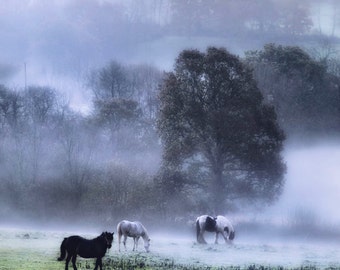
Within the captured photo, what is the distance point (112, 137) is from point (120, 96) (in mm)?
13783

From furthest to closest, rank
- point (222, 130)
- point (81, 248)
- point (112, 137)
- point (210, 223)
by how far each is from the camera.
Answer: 1. point (112, 137)
2. point (222, 130)
3. point (210, 223)
4. point (81, 248)

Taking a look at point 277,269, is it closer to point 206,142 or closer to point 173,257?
point 173,257

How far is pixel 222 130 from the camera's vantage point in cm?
7038

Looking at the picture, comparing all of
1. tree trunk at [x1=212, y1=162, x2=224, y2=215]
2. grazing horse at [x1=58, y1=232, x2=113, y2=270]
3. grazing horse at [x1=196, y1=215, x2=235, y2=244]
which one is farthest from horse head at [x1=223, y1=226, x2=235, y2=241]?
grazing horse at [x1=58, y1=232, x2=113, y2=270]

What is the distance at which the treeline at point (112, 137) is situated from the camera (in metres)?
71.6

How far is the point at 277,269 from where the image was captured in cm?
3884

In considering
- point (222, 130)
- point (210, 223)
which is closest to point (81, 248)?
point (210, 223)

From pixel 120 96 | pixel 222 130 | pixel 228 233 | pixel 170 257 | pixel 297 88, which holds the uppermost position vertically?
pixel 120 96

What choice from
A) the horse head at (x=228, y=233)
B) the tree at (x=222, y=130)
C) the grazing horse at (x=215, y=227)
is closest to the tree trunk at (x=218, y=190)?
the tree at (x=222, y=130)

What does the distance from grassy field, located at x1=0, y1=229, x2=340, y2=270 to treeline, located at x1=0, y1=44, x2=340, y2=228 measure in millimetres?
14888

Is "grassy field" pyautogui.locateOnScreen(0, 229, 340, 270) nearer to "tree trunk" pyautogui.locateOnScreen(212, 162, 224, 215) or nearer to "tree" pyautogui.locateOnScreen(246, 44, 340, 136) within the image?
"tree trunk" pyautogui.locateOnScreen(212, 162, 224, 215)

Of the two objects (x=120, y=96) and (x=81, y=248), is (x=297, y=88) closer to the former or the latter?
(x=120, y=96)

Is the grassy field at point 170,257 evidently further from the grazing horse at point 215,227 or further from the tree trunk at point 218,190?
the tree trunk at point 218,190

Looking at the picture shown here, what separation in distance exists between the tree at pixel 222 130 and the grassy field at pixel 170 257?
49.5ft
